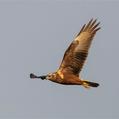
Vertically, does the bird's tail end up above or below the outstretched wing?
below

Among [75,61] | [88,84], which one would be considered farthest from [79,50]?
[88,84]

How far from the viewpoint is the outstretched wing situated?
16.1 meters

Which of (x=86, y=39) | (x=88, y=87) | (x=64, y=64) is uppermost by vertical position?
(x=86, y=39)

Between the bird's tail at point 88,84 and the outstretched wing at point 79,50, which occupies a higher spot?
the outstretched wing at point 79,50

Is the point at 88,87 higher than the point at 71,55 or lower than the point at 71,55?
lower

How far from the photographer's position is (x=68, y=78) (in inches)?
624

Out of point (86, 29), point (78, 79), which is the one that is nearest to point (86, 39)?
point (86, 29)

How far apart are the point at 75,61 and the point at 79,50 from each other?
1.90 feet

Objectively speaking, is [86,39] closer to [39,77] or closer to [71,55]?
[71,55]

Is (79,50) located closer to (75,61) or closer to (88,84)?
(75,61)

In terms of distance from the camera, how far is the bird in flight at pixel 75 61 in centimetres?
1572

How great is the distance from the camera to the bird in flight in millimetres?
15719

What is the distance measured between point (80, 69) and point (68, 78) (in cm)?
62

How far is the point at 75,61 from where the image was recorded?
637 inches
